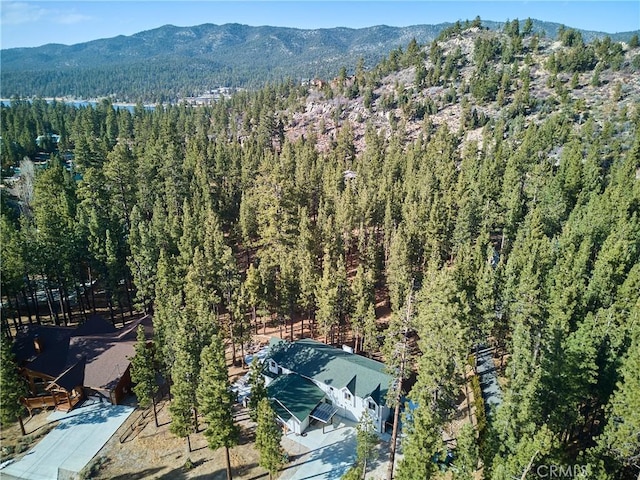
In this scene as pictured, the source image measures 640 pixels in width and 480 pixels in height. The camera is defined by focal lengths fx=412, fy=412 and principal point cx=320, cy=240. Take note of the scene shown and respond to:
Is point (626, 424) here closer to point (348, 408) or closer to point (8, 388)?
point (348, 408)

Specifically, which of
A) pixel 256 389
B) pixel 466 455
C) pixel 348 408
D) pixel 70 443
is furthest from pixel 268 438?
pixel 70 443

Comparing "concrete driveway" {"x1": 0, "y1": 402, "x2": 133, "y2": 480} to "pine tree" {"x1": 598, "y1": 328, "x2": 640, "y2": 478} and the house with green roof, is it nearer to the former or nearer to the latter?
the house with green roof

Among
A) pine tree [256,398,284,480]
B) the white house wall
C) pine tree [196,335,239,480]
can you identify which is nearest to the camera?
pine tree [196,335,239,480]

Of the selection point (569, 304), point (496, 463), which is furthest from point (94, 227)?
point (569, 304)

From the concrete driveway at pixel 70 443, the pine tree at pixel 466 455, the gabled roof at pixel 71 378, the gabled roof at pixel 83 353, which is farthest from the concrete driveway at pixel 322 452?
the gabled roof at pixel 71 378

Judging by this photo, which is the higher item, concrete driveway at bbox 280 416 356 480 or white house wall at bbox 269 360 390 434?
white house wall at bbox 269 360 390 434

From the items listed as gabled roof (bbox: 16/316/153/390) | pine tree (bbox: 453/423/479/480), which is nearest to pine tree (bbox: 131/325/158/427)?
gabled roof (bbox: 16/316/153/390)
